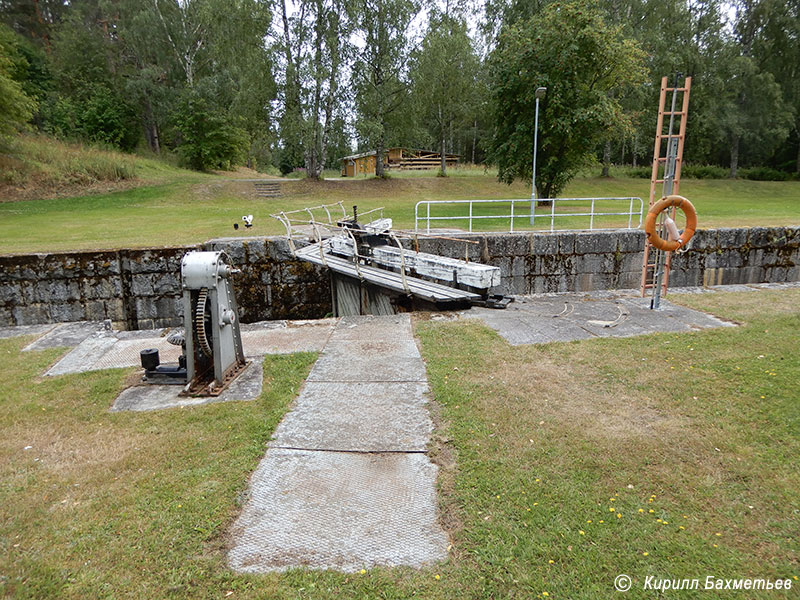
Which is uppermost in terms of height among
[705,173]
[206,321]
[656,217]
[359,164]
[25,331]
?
[359,164]

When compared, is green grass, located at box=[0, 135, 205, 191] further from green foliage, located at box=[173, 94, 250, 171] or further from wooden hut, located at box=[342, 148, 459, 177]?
wooden hut, located at box=[342, 148, 459, 177]

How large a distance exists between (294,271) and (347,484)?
26.2 ft

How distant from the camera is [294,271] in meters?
11.0

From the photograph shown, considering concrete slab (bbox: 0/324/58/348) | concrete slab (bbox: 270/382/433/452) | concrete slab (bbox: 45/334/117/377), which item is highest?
concrete slab (bbox: 270/382/433/452)

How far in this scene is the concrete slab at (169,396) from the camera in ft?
15.5

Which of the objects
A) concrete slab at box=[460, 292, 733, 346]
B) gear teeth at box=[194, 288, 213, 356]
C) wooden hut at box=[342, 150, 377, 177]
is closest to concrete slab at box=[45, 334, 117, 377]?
gear teeth at box=[194, 288, 213, 356]

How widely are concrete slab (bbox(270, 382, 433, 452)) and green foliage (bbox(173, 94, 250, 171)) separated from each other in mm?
31665

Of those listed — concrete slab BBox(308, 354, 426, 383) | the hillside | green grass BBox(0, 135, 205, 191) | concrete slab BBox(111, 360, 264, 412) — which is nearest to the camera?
concrete slab BBox(111, 360, 264, 412)

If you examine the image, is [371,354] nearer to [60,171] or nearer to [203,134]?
[60,171]

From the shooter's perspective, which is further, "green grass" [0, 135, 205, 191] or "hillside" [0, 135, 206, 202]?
"green grass" [0, 135, 205, 191]

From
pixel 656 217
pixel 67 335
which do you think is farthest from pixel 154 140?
pixel 656 217

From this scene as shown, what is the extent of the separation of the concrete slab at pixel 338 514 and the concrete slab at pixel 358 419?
145 mm

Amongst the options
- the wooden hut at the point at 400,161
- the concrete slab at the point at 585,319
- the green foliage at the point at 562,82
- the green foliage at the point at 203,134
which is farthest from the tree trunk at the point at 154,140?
the concrete slab at the point at 585,319

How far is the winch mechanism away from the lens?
4988mm
